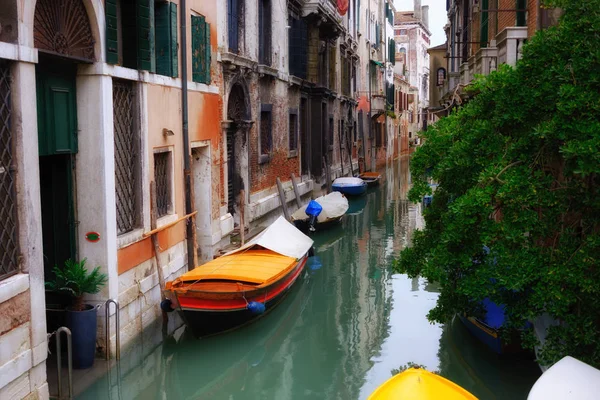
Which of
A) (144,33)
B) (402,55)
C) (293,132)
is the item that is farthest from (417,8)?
(144,33)

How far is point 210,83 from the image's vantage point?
12.2 m

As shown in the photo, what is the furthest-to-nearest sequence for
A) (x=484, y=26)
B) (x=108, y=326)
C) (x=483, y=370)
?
(x=484, y=26)
(x=483, y=370)
(x=108, y=326)

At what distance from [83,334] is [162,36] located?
4.43 m

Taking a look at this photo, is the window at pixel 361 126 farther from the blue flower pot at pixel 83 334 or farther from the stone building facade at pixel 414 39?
the blue flower pot at pixel 83 334

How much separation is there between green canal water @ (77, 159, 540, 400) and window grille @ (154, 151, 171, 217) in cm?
181

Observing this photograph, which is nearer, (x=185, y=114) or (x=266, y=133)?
(x=185, y=114)

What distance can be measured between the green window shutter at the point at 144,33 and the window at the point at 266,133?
286 inches

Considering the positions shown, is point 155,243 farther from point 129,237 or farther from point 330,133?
point 330,133

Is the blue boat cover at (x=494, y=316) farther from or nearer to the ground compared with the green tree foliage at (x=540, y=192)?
nearer to the ground

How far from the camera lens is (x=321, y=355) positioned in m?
9.09

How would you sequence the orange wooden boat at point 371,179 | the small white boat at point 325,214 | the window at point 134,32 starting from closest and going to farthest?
1. the window at point 134,32
2. the small white boat at point 325,214
3. the orange wooden boat at point 371,179

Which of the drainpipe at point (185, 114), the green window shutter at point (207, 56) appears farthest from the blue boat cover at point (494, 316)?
the green window shutter at point (207, 56)

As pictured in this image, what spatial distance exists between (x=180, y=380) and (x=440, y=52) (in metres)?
24.1

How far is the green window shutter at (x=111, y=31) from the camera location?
26.2ft
